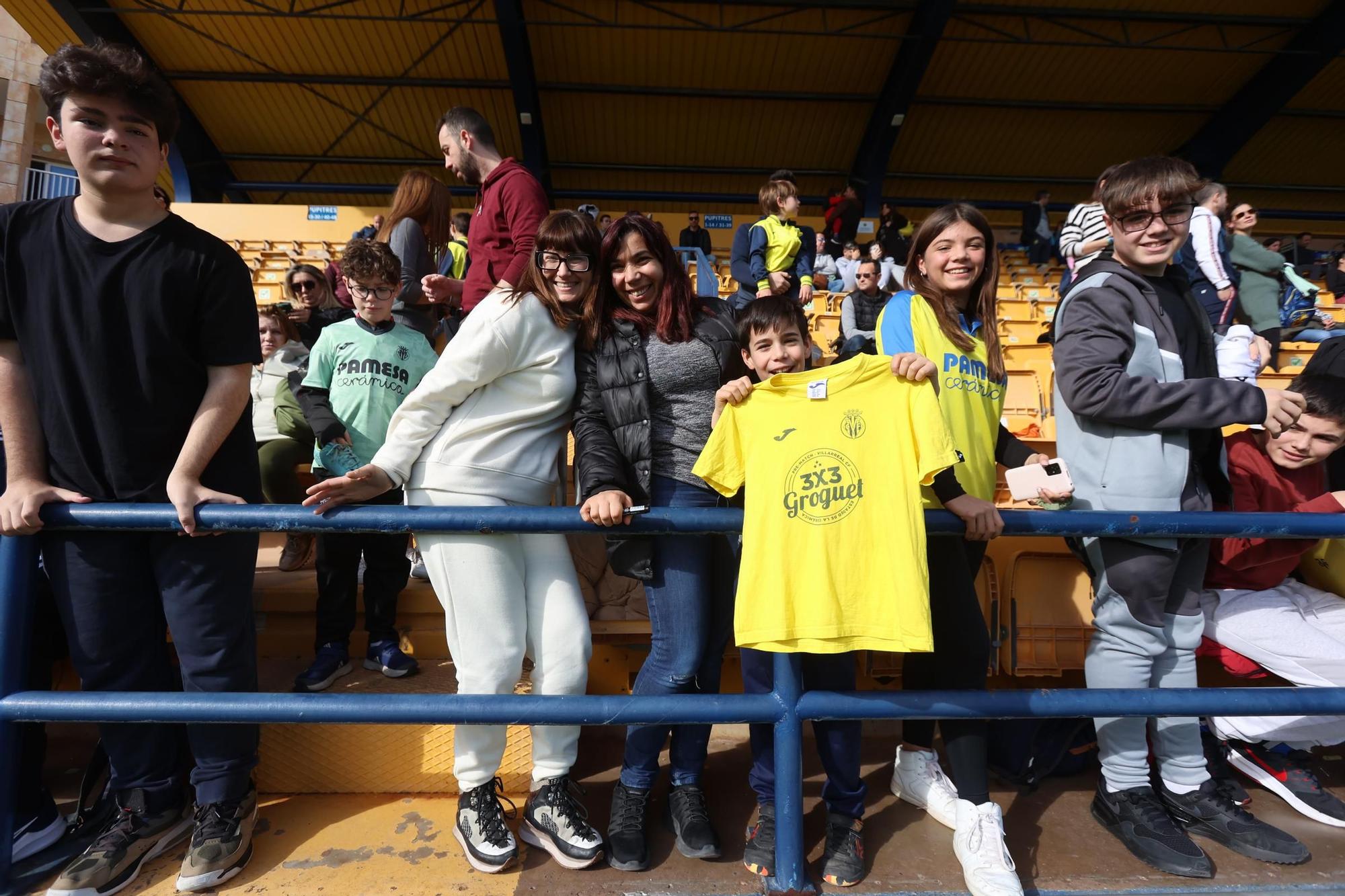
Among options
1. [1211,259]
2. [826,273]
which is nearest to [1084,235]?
[1211,259]

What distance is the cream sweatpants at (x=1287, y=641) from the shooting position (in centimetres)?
228

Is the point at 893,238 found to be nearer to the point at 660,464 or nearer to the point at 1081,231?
the point at 1081,231

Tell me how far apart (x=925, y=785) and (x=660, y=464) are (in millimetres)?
1345

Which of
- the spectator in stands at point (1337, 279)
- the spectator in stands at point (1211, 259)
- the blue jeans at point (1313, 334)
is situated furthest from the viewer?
the spectator in stands at point (1337, 279)

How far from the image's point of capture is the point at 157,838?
1.97 meters

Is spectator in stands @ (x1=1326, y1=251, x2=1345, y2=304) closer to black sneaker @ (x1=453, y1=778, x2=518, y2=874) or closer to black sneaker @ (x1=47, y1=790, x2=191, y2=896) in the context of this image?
black sneaker @ (x1=453, y1=778, x2=518, y2=874)

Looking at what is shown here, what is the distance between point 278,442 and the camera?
11.4ft

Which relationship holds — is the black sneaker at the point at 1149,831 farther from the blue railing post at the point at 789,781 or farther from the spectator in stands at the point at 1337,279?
the spectator in stands at the point at 1337,279

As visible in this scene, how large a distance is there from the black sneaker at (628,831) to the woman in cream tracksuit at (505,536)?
0.06m

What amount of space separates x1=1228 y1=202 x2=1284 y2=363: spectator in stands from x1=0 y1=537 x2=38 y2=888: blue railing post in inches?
314

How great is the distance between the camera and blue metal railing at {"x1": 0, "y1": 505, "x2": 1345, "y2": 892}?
1.66m

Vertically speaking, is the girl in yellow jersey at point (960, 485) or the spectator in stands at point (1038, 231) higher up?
the spectator in stands at point (1038, 231)

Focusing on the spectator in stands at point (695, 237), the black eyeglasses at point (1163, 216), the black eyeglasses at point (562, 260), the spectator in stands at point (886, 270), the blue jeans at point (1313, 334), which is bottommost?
the black eyeglasses at point (562, 260)

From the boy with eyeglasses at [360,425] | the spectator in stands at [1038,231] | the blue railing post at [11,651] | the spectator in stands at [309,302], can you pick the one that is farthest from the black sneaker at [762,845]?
the spectator in stands at [1038,231]
